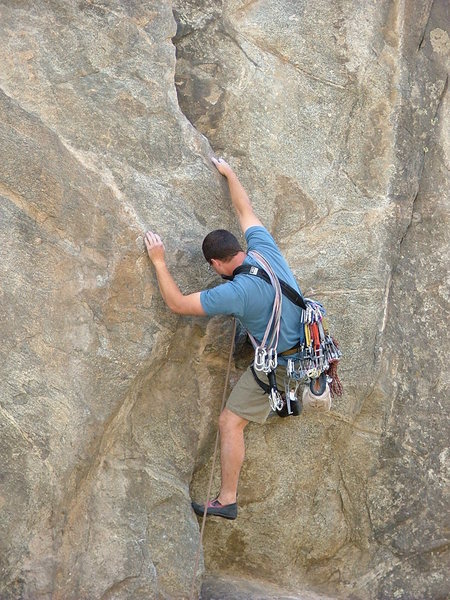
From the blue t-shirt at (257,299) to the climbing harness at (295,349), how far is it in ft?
0.12

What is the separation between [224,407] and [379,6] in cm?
304

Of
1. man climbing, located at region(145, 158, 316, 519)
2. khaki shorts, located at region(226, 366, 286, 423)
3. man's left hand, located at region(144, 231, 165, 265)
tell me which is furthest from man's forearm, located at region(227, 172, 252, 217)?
khaki shorts, located at region(226, 366, 286, 423)

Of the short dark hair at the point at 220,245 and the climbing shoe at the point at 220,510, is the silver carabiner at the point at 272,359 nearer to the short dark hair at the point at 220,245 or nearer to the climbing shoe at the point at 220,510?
the short dark hair at the point at 220,245

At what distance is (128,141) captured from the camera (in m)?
5.93

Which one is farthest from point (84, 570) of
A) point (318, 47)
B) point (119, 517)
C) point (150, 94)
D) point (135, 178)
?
point (318, 47)

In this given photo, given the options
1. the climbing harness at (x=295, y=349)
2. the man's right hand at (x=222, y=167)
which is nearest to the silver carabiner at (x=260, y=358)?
the climbing harness at (x=295, y=349)

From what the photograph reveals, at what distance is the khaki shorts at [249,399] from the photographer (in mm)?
6109

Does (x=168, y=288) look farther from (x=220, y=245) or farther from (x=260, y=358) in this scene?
(x=260, y=358)

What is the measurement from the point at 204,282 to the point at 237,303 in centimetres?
48

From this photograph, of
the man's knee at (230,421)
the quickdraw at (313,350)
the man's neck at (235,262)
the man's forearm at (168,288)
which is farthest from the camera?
the man's knee at (230,421)

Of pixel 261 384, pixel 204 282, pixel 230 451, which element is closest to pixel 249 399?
pixel 261 384

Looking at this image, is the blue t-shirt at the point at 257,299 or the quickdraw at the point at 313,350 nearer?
the blue t-shirt at the point at 257,299

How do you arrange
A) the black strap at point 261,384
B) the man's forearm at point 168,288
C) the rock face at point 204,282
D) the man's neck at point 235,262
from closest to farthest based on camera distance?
1. the rock face at point 204,282
2. the man's forearm at point 168,288
3. the man's neck at point 235,262
4. the black strap at point 261,384

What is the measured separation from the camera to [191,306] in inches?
223
